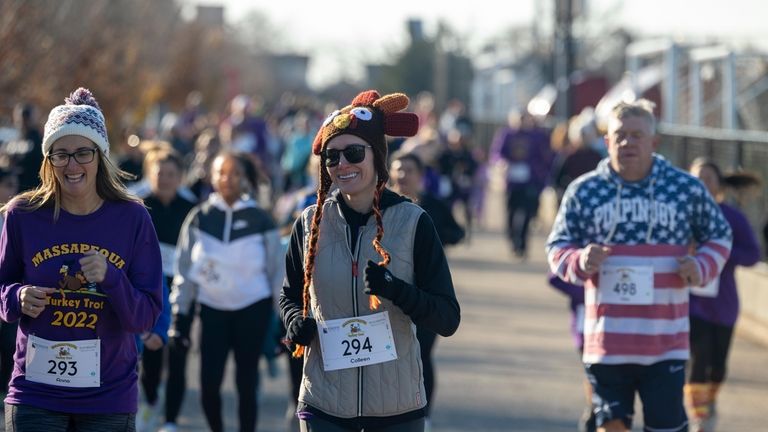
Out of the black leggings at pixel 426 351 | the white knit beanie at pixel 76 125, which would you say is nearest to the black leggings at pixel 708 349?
the black leggings at pixel 426 351

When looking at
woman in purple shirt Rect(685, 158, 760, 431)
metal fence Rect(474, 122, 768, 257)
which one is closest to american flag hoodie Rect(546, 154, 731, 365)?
woman in purple shirt Rect(685, 158, 760, 431)

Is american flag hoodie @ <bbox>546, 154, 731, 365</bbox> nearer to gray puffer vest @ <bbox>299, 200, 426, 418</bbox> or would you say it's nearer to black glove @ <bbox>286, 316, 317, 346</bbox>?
gray puffer vest @ <bbox>299, 200, 426, 418</bbox>

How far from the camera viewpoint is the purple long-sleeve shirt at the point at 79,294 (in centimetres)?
549

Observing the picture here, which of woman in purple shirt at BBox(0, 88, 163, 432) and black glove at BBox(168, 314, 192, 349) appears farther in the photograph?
black glove at BBox(168, 314, 192, 349)

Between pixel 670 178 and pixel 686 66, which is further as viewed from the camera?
pixel 686 66

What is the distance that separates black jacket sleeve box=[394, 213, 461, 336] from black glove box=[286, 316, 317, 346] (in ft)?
1.17

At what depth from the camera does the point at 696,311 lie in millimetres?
9484

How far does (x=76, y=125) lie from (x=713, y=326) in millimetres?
5083

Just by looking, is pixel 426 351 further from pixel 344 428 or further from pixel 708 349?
pixel 344 428

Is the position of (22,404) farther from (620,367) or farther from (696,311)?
(696,311)

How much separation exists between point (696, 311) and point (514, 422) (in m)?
1.49

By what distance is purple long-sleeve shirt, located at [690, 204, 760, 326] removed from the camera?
9.41 metres

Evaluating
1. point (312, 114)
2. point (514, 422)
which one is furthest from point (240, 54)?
point (514, 422)

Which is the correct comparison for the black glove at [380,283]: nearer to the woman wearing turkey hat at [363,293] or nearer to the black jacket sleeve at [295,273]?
the woman wearing turkey hat at [363,293]
